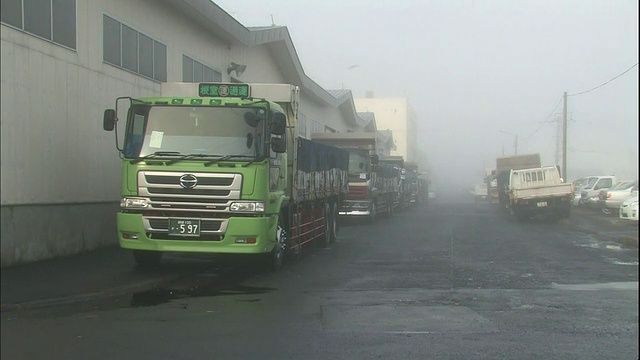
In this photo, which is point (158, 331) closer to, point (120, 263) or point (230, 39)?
point (120, 263)

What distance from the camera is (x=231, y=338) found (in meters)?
6.63

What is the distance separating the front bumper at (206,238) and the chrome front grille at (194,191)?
357 mm

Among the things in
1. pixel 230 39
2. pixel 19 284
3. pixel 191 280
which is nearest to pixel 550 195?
pixel 230 39

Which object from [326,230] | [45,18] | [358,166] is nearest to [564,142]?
[358,166]

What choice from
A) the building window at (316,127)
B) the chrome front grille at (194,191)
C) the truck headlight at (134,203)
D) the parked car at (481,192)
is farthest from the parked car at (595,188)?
the truck headlight at (134,203)

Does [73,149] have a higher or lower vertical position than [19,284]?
higher

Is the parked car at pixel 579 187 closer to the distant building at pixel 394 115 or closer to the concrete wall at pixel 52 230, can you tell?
the concrete wall at pixel 52 230

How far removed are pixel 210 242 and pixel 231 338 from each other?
3.77 meters

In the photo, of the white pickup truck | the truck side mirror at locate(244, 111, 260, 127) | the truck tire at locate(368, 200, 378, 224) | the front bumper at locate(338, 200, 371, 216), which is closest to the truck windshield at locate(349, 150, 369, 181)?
the front bumper at locate(338, 200, 371, 216)

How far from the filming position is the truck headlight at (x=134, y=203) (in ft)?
33.6

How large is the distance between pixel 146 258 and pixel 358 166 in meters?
14.7

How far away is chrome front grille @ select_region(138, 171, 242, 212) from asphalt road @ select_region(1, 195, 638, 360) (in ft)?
4.15

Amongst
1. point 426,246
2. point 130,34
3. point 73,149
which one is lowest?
point 426,246

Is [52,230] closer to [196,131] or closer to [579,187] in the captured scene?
[196,131]
